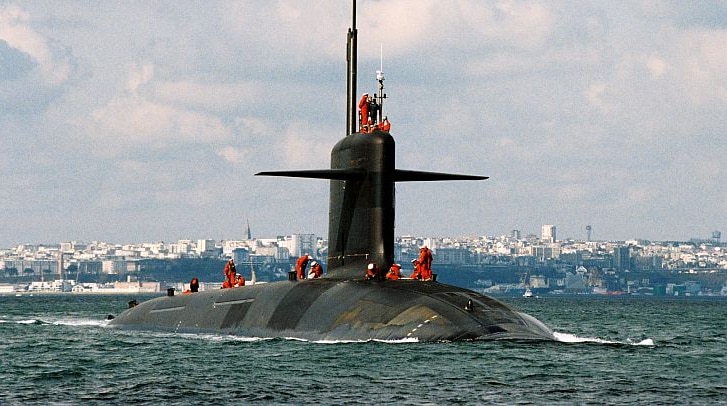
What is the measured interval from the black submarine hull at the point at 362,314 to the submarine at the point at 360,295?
27mm

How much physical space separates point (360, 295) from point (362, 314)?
47.4 inches

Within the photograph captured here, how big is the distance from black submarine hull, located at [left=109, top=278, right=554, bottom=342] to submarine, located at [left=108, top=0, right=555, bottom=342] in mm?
27

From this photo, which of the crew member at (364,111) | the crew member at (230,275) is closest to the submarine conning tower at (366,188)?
the crew member at (364,111)

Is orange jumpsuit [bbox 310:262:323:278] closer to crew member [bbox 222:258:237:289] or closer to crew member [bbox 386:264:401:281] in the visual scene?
crew member [bbox 386:264:401:281]

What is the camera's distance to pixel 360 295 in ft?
108

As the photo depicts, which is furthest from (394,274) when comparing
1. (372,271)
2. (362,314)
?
(362,314)

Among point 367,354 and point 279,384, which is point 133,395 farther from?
point 367,354

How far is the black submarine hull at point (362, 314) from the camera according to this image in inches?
1184

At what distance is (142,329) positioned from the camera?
4466 cm

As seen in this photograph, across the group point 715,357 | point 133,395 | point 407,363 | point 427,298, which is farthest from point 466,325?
point 133,395

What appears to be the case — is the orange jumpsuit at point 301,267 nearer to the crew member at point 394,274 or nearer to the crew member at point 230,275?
the crew member at point 230,275

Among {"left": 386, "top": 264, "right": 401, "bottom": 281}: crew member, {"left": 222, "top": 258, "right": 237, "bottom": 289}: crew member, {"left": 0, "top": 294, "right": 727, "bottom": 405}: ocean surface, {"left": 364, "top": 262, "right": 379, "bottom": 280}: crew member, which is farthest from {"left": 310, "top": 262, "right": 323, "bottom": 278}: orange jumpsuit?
{"left": 222, "top": 258, "right": 237, "bottom": 289}: crew member

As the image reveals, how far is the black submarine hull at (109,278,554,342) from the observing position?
30.1 meters

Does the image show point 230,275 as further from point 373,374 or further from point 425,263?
point 373,374
